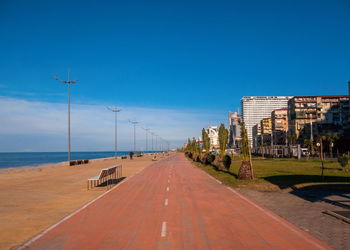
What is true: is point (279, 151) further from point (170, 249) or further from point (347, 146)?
point (170, 249)

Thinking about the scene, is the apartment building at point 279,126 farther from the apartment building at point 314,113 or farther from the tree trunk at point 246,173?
the tree trunk at point 246,173

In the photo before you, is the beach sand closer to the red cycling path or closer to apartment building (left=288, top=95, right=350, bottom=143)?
the red cycling path

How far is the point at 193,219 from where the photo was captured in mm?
9414

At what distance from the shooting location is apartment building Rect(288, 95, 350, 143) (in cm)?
9231

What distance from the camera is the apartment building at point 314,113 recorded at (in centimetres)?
9231

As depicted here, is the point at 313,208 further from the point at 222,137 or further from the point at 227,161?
the point at 222,137

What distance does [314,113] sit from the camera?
9562cm

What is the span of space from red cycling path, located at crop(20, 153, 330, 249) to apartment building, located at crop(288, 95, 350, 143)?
88152 millimetres

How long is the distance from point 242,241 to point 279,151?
69.7 meters

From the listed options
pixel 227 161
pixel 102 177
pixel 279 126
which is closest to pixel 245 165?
pixel 227 161

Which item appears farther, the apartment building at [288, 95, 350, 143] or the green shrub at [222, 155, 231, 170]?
the apartment building at [288, 95, 350, 143]

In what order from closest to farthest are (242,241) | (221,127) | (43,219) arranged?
1. (242,241)
2. (43,219)
3. (221,127)

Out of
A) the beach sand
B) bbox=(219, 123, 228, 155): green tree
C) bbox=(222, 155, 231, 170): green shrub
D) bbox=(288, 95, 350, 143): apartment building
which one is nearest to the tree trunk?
bbox=(222, 155, 231, 170): green shrub

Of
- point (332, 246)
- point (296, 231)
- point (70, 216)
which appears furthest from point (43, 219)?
point (332, 246)
